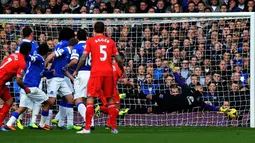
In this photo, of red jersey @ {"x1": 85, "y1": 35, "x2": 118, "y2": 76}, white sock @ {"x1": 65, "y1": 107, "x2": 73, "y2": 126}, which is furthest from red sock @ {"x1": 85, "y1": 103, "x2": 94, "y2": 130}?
white sock @ {"x1": 65, "y1": 107, "x2": 73, "y2": 126}

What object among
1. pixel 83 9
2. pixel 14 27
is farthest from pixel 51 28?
pixel 83 9

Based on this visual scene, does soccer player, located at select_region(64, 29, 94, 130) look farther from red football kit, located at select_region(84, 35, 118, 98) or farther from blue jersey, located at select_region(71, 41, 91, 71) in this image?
red football kit, located at select_region(84, 35, 118, 98)

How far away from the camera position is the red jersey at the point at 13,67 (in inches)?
624

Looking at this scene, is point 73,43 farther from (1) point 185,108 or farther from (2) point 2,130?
(1) point 185,108

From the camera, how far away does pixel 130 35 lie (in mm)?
19734

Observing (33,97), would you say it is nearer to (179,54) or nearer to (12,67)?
(12,67)

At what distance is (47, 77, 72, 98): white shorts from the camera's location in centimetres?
1716

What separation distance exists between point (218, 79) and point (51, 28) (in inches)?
160

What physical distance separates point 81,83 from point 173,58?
3.48m

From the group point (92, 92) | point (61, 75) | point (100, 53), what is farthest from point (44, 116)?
point (100, 53)

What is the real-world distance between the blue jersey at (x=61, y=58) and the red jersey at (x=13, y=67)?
3.55 feet

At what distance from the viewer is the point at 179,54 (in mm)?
19469

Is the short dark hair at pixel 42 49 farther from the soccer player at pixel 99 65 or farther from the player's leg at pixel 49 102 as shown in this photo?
the soccer player at pixel 99 65

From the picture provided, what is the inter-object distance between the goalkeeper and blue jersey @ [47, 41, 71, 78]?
2933 millimetres
